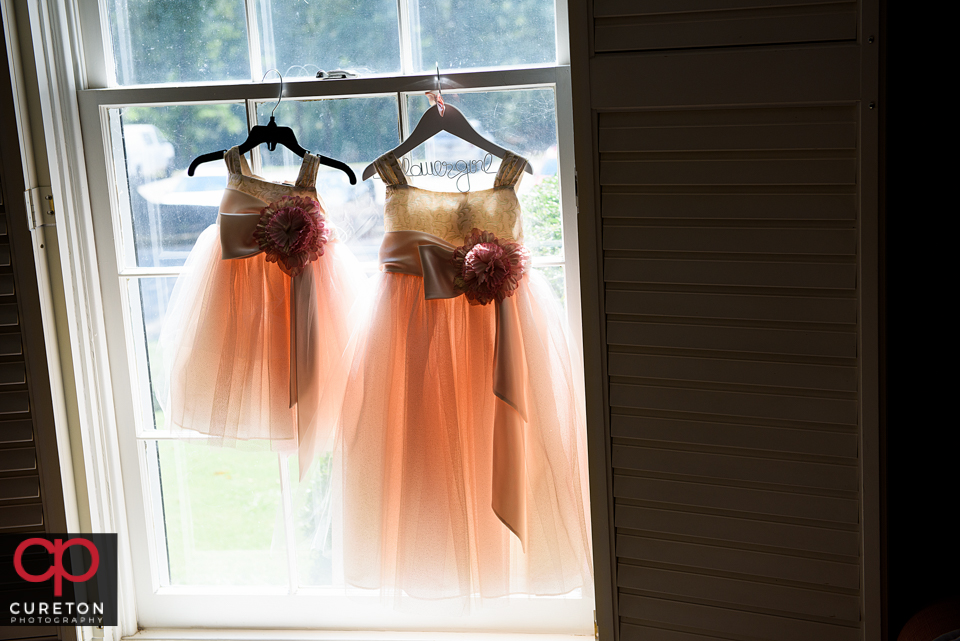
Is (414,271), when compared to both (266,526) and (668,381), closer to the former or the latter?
(668,381)

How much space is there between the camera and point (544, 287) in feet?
4.73

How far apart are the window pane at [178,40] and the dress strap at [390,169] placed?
15.1 inches

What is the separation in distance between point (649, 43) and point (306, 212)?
2.29 feet

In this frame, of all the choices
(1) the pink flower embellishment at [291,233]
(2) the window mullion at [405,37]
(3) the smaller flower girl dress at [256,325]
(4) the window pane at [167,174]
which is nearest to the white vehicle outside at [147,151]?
(4) the window pane at [167,174]

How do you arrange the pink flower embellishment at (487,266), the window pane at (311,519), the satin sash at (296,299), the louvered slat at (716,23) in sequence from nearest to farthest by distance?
the louvered slat at (716,23) < the pink flower embellishment at (487,266) < the satin sash at (296,299) < the window pane at (311,519)

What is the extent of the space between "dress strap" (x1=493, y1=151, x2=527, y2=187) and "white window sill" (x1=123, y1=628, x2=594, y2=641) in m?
0.99

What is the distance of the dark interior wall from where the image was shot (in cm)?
137

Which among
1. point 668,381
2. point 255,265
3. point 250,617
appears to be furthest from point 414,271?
point 250,617

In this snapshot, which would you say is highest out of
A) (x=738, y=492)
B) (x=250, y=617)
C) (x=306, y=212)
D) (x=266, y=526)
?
(x=306, y=212)

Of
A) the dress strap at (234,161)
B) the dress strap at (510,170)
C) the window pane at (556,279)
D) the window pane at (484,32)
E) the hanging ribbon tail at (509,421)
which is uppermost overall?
the window pane at (484,32)

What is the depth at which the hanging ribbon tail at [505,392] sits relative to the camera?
138cm

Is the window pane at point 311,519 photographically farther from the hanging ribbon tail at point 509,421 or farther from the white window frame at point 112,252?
the hanging ribbon tail at point 509,421

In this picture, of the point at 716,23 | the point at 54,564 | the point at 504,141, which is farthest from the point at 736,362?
the point at 54,564

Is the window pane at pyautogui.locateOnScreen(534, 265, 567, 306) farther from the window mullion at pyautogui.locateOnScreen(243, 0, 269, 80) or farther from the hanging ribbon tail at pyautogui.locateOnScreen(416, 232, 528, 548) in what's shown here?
the window mullion at pyautogui.locateOnScreen(243, 0, 269, 80)
